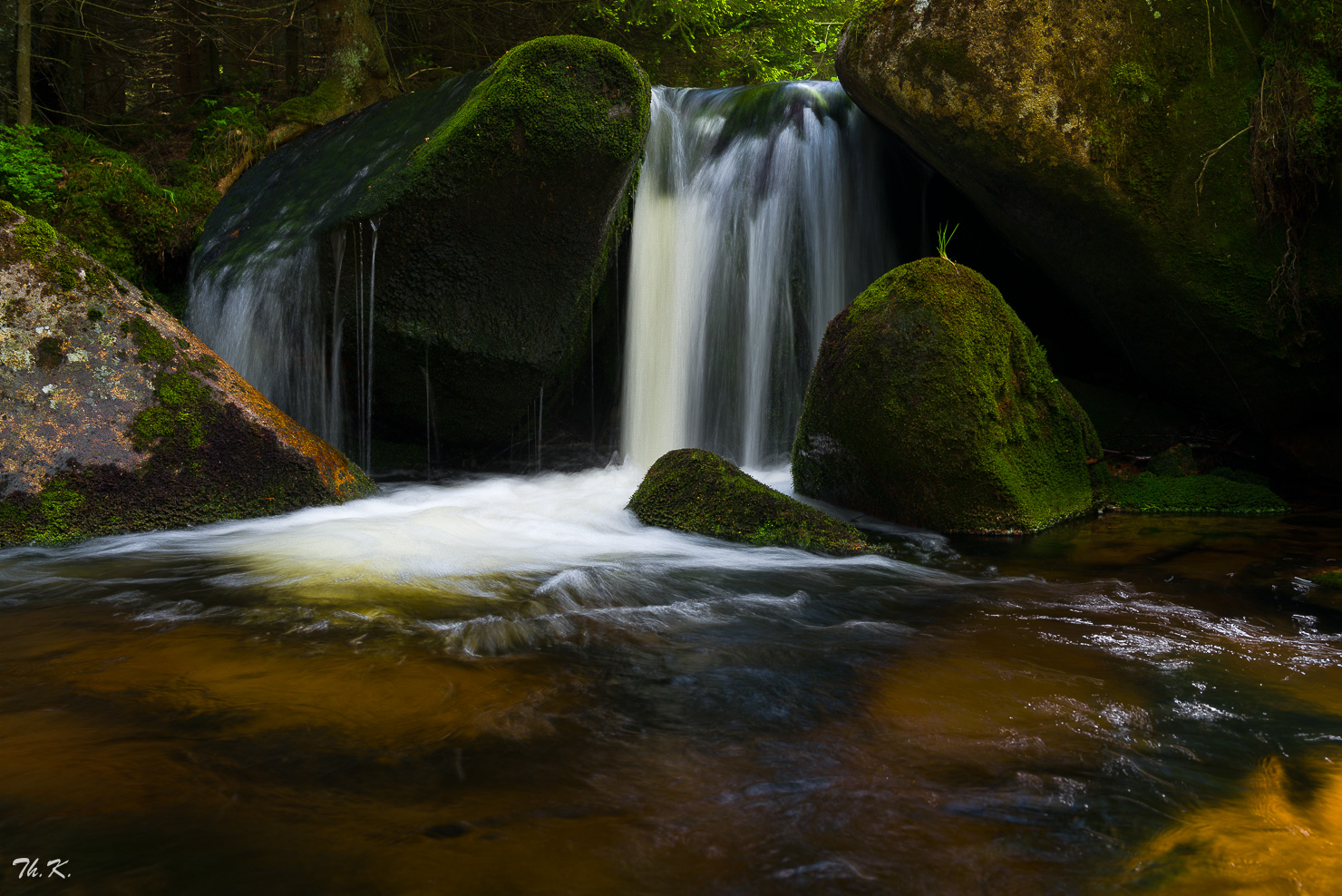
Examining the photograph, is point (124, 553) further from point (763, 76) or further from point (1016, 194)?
point (763, 76)

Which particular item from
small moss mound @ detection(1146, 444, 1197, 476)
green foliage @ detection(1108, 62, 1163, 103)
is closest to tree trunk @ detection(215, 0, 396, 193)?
green foliage @ detection(1108, 62, 1163, 103)

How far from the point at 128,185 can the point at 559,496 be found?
539 centimetres

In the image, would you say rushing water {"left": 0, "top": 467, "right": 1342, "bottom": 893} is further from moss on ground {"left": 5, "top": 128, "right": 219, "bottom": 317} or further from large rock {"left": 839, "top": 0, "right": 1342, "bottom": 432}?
moss on ground {"left": 5, "top": 128, "right": 219, "bottom": 317}

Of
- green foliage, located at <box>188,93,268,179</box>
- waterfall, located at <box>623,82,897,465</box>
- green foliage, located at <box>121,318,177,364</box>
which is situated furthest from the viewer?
green foliage, located at <box>188,93,268,179</box>

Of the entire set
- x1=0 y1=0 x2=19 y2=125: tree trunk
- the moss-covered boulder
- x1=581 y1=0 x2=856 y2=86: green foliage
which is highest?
x1=581 y1=0 x2=856 y2=86: green foliage

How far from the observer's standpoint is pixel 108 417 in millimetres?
4898

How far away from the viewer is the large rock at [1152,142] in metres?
6.16

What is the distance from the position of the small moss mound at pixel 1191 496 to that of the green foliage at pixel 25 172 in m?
9.65

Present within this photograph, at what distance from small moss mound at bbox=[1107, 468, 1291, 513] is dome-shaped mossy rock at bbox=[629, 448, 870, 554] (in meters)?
2.65

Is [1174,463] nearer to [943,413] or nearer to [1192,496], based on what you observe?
[1192,496]

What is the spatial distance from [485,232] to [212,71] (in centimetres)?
1003

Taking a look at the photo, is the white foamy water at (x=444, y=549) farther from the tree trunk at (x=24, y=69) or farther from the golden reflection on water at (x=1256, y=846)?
the tree trunk at (x=24, y=69)

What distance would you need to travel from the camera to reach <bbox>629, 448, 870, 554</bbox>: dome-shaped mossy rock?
196 inches

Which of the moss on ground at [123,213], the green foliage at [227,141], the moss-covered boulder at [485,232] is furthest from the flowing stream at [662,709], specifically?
the green foliage at [227,141]
